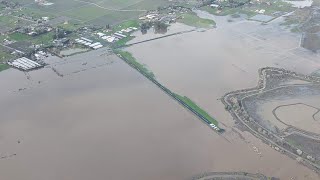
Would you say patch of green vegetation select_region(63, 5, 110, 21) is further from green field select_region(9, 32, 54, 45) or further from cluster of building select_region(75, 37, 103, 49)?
cluster of building select_region(75, 37, 103, 49)

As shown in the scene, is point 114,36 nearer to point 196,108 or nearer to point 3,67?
point 3,67

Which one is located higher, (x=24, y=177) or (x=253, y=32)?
(x=253, y=32)

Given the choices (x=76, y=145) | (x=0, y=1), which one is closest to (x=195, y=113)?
(x=76, y=145)

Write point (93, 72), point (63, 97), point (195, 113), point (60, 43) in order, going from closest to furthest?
point (195, 113) < point (63, 97) < point (93, 72) < point (60, 43)

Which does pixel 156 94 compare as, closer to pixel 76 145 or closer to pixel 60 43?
pixel 76 145

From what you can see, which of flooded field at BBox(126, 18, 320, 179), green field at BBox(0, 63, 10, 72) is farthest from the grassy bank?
green field at BBox(0, 63, 10, 72)

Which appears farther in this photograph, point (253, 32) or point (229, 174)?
point (253, 32)

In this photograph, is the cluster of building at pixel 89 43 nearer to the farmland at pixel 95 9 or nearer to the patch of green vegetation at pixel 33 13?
the farmland at pixel 95 9

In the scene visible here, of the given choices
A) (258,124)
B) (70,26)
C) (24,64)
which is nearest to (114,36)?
(70,26)
